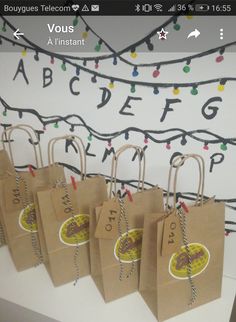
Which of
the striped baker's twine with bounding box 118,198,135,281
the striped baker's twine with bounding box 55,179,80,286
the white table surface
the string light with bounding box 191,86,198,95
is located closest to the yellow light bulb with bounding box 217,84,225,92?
the string light with bounding box 191,86,198,95

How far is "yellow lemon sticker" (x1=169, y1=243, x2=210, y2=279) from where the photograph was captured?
2.99ft

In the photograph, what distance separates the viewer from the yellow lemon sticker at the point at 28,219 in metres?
1.09

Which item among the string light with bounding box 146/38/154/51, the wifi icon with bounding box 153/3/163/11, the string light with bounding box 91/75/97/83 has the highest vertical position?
the wifi icon with bounding box 153/3/163/11

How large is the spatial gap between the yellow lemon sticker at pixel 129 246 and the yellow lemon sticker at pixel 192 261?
0.13m

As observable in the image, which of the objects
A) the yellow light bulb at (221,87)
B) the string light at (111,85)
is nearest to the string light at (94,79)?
the string light at (111,85)

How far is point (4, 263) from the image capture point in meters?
1.18

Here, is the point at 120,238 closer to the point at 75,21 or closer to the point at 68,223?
the point at 68,223

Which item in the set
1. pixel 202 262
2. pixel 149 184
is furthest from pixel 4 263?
pixel 202 262

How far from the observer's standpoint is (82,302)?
40.0 inches

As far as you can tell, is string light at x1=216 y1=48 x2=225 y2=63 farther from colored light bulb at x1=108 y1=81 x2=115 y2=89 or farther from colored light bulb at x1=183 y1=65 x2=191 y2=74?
colored light bulb at x1=108 y1=81 x2=115 y2=89

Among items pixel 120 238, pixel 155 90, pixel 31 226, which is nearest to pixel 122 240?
pixel 120 238

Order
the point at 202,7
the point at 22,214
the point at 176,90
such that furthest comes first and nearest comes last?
the point at 22,214 < the point at 176,90 < the point at 202,7

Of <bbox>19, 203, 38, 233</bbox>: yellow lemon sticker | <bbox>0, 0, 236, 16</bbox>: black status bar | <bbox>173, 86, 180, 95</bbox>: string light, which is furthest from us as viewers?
<bbox>19, 203, 38, 233</bbox>: yellow lemon sticker

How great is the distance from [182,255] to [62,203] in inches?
14.9
